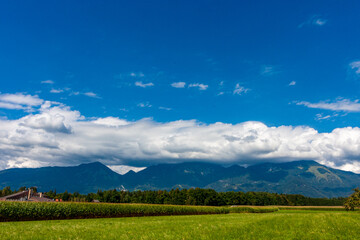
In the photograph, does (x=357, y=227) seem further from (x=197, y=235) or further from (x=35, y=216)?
(x=35, y=216)

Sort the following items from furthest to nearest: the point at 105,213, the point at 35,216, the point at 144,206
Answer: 1. the point at 144,206
2. the point at 105,213
3. the point at 35,216

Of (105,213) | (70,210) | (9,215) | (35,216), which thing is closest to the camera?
(9,215)

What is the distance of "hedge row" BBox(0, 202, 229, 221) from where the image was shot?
1864 inches

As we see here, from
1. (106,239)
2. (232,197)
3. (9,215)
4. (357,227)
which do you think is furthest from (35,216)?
(232,197)

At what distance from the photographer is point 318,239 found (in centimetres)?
1580

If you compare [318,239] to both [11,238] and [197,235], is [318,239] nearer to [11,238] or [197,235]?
[197,235]

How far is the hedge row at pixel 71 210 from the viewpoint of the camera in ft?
155

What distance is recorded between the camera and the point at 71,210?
5641 cm

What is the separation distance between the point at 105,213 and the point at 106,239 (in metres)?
52.6

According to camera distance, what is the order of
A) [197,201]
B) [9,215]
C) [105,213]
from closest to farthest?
[9,215] < [105,213] < [197,201]

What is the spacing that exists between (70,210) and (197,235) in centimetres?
4889

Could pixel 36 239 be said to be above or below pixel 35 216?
above

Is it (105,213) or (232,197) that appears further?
(232,197)

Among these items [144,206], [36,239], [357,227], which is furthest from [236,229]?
[144,206]
